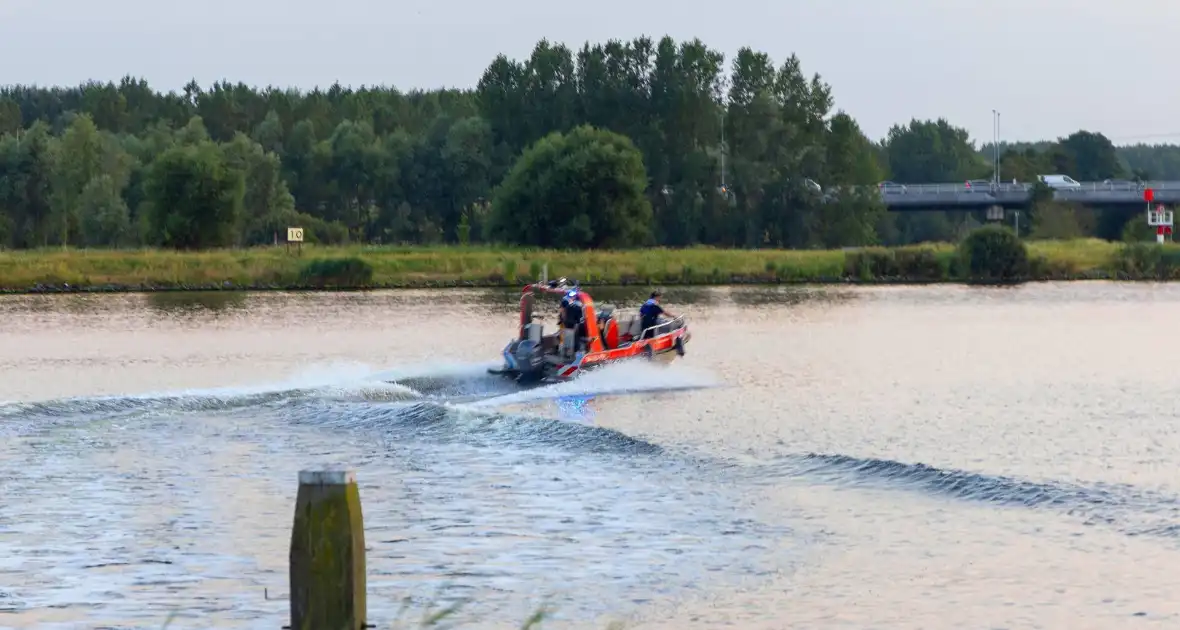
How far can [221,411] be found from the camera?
31094 millimetres

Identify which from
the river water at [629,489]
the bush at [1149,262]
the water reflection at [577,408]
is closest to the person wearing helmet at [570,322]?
the river water at [629,489]

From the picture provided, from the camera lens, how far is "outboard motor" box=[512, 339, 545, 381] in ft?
115

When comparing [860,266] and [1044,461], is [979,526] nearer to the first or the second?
[1044,461]

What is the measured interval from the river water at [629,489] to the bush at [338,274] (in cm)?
4199

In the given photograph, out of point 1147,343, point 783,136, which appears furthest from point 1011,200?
point 1147,343

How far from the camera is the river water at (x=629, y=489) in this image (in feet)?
54.3

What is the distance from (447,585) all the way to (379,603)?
1.01m

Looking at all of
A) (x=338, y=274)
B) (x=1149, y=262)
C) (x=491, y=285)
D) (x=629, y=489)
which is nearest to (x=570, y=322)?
(x=629, y=489)

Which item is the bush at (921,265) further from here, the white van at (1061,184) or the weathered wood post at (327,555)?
the weathered wood post at (327,555)

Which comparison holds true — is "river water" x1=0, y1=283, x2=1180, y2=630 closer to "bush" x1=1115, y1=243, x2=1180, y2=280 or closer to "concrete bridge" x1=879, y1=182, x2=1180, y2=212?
"bush" x1=1115, y1=243, x2=1180, y2=280

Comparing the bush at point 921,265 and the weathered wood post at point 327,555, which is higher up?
Answer: the weathered wood post at point 327,555

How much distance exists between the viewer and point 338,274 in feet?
293

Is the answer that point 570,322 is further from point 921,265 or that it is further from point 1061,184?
point 1061,184

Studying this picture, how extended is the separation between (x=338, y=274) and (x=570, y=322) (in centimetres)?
5477
